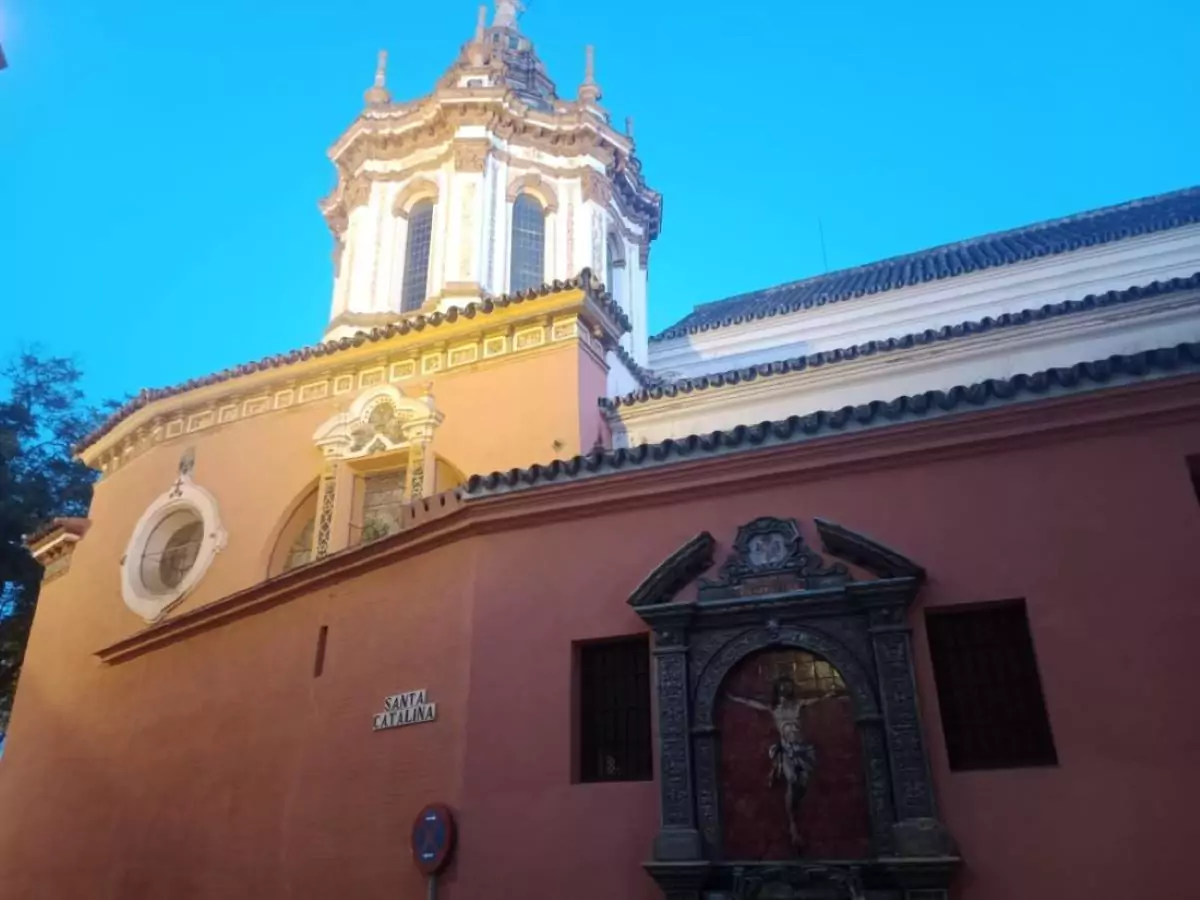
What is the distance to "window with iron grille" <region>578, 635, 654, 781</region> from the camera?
7.58m

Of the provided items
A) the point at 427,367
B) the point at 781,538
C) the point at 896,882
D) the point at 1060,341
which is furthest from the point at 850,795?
the point at 427,367

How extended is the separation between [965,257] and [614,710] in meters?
14.3

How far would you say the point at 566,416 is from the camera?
12539 mm

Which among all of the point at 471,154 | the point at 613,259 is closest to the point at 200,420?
the point at 471,154

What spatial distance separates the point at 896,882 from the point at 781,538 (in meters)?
2.42

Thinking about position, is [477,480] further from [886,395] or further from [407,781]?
[886,395]

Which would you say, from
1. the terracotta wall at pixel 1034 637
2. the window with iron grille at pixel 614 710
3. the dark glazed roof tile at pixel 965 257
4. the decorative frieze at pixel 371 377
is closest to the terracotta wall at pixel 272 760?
the terracotta wall at pixel 1034 637

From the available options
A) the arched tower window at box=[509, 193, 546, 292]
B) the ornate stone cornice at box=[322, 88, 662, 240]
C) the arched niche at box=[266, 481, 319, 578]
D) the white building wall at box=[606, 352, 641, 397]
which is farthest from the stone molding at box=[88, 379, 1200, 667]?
Result: the ornate stone cornice at box=[322, 88, 662, 240]

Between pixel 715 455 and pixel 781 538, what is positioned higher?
pixel 715 455

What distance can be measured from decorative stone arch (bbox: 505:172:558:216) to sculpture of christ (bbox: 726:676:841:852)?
13.5m

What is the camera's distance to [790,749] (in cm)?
693

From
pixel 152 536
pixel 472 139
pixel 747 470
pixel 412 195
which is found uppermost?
pixel 472 139

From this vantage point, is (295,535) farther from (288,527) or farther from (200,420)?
(200,420)

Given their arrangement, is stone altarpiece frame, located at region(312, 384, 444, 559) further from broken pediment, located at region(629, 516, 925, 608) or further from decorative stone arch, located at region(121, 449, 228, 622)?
broken pediment, located at region(629, 516, 925, 608)
